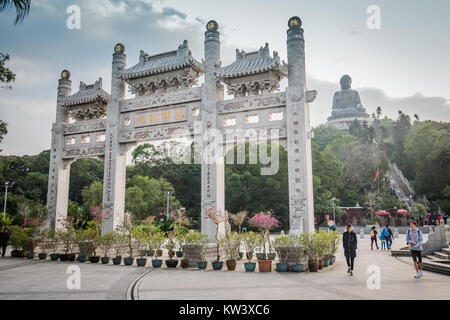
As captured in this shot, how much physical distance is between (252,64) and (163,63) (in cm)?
356

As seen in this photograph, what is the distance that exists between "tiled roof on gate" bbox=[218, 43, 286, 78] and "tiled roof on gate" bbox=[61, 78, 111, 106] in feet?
17.3

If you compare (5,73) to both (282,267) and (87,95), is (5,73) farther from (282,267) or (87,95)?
(282,267)

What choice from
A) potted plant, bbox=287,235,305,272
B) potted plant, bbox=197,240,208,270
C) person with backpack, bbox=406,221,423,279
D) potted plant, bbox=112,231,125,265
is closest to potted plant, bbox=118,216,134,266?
potted plant, bbox=112,231,125,265

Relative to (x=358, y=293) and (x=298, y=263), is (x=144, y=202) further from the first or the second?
(x=358, y=293)

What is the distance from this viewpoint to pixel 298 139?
10.3m

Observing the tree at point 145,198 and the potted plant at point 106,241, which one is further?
the tree at point 145,198

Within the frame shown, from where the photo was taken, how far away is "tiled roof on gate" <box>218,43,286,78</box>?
10.9 metres

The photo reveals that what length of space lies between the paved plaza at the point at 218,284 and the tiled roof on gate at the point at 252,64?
20.1 ft

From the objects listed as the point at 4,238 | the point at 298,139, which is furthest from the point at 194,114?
the point at 4,238

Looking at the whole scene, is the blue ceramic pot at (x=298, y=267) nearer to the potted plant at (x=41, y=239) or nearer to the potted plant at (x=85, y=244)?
the potted plant at (x=85, y=244)

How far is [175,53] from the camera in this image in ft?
42.3

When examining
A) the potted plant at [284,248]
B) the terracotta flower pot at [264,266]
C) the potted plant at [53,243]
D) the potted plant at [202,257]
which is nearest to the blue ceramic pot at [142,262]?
the potted plant at [202,257]

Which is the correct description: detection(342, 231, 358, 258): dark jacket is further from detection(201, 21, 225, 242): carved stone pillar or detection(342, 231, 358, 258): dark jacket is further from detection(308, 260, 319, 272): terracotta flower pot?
detection(201, 21, 225, 242): carved stone pillar

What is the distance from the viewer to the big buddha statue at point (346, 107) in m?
73.8
